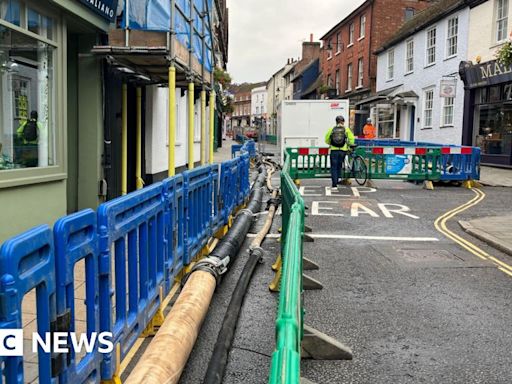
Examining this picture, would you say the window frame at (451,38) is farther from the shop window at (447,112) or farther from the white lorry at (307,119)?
the white lorry at (307,119)

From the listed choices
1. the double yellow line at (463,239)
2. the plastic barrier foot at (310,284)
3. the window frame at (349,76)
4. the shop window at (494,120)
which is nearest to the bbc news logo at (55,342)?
the plastic barrier foot at (310,284)

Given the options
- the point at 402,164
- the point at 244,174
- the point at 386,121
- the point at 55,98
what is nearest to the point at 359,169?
the point at 402,164

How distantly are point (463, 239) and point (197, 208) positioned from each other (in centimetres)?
459

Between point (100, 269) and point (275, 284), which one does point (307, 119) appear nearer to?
point (275, 284)

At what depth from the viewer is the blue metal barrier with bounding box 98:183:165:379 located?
117 inches

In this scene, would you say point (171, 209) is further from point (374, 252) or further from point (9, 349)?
point (374, 252)

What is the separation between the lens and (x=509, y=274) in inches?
244

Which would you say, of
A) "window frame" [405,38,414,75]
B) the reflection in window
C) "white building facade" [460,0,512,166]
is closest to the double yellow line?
the reflection in window

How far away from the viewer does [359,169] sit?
48.8 ft

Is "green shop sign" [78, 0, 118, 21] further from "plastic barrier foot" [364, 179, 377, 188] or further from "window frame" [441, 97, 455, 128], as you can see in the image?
"window frame" [441, 97, 455, 128]

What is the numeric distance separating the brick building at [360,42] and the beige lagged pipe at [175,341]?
108 ft

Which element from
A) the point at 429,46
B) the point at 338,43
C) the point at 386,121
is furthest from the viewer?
the point at 338,43

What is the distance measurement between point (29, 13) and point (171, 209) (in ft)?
11.5

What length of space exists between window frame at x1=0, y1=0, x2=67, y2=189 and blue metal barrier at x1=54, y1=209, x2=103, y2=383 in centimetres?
375
